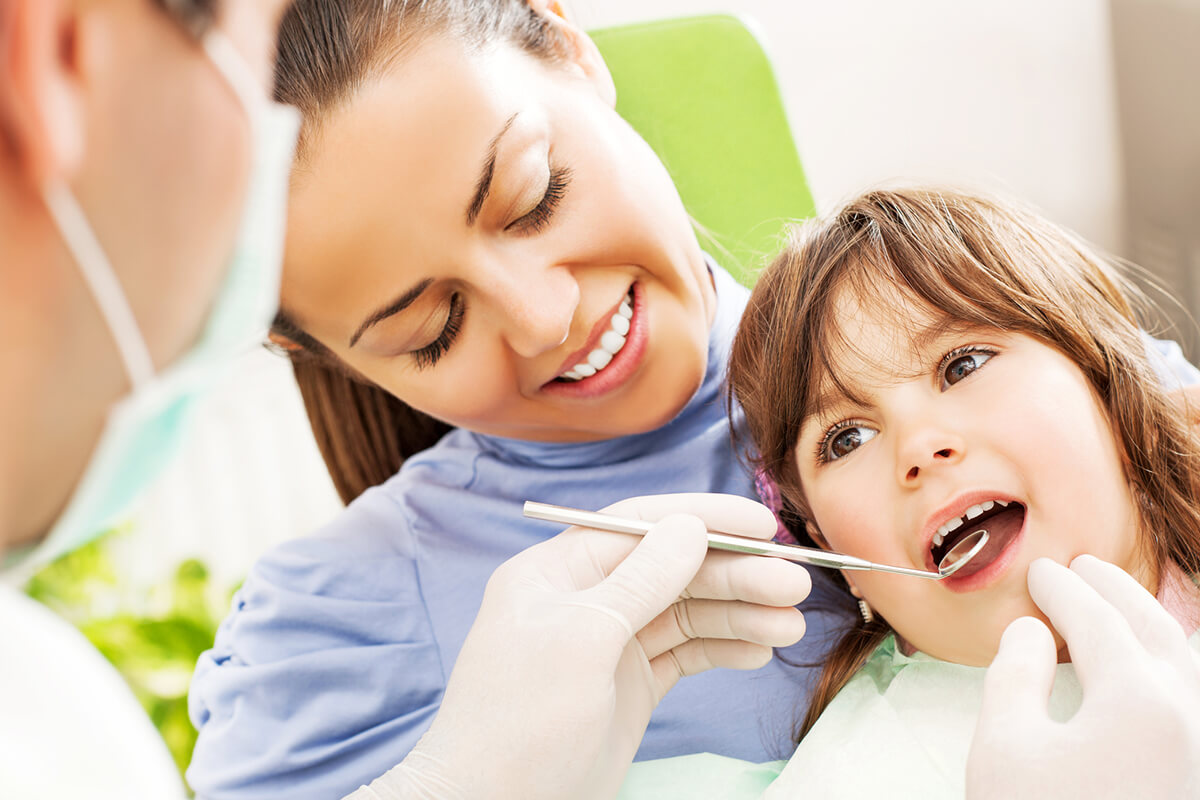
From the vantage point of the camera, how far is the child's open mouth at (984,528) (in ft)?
3.49

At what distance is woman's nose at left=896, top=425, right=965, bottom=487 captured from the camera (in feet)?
3.41

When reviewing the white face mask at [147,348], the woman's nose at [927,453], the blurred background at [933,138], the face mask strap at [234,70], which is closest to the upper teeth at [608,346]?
the woman's nose at [927,453]

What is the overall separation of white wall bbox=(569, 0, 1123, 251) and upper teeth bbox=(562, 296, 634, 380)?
6.62 ft

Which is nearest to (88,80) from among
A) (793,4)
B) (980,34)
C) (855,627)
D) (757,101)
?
(855,627)

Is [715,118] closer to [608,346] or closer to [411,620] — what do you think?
[608,346]

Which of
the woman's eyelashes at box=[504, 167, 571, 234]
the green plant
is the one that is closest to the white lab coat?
the woman's eyelashes at box=[504, 167, 571, 234]

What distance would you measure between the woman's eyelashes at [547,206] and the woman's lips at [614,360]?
6.2 inches

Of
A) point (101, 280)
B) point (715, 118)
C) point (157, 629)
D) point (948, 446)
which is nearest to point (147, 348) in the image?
point (101, 280)

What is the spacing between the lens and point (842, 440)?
1.19 metres

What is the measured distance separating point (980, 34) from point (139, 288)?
3304 mm

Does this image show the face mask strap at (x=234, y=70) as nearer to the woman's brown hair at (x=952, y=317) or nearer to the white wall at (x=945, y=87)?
the woman's brown hair at (x=952, y=317)

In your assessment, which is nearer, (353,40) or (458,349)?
(353,40)

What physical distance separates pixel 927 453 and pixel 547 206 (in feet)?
1.83

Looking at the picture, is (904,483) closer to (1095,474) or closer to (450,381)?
(1095,474)
